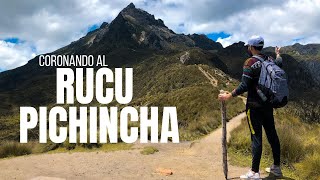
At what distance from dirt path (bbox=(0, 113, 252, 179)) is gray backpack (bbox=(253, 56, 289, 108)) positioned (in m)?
2.60

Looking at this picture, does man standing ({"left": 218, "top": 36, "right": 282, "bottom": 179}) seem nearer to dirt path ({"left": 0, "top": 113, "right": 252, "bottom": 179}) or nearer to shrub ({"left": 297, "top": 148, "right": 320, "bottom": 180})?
shrub ({"left": 297, "top": 148, "right": 320, "bottom": 180})

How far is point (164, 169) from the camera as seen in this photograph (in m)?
10.5

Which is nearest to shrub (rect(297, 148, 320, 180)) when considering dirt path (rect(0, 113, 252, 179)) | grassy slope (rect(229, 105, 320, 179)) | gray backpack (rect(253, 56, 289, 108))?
grassy slope (rect(229, 105, 320, 179))

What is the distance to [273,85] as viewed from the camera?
7.45 metres

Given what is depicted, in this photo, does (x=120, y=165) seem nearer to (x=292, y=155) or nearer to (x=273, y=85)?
(x=292, y=155)

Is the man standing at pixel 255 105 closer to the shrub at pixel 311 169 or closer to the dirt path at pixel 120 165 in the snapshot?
the shrub at pixel 311 169

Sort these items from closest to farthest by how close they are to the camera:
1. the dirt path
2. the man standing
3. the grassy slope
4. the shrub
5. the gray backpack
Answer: the gray backpack, the man standing, the shrub, the grassy slope, the dirt path

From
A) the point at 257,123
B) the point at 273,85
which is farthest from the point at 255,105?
the point at 273,85

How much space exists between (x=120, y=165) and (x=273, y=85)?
5797 millimetres

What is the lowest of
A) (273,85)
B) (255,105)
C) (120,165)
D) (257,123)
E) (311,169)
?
(120,165)

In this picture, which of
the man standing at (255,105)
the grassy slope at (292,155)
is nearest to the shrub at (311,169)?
the grassy slope at (292,155)

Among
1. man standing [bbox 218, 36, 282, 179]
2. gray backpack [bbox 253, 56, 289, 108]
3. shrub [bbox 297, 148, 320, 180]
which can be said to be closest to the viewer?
gray backpack [bbox 253, 56, 289, 108]

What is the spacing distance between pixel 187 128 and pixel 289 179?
14.3m

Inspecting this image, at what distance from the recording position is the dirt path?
1023 cm
